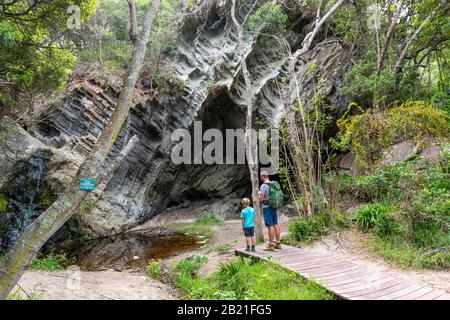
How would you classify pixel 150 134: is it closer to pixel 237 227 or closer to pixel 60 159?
pixel 60 159

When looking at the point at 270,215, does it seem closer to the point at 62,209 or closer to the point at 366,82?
the point at 62,209

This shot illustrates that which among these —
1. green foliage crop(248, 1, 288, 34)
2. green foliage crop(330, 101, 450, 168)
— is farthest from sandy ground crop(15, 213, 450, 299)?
green foliage crop(248, 1, 288, 34)

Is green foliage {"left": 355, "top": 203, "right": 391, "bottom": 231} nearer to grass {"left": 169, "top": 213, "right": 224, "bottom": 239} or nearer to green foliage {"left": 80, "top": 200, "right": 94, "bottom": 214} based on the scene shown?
grass {"left": 169, "top": 213, "right": 224, "bottom": 239}

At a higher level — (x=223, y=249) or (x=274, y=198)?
(x=274, y=198)

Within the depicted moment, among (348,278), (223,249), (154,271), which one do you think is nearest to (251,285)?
(348,278)

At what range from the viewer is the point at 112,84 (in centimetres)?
1401

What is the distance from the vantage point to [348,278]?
511 cm

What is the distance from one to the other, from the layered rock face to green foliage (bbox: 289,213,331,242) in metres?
6.20

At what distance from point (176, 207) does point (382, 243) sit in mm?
11343

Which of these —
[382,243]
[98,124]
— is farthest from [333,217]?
[98,124]

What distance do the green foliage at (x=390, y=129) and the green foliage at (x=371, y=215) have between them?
166 cm

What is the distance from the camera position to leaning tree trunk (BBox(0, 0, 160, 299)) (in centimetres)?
402

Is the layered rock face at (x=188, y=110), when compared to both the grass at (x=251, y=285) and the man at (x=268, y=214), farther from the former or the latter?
the grass at (x=251, y=285)

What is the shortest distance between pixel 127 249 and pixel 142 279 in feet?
12.4
